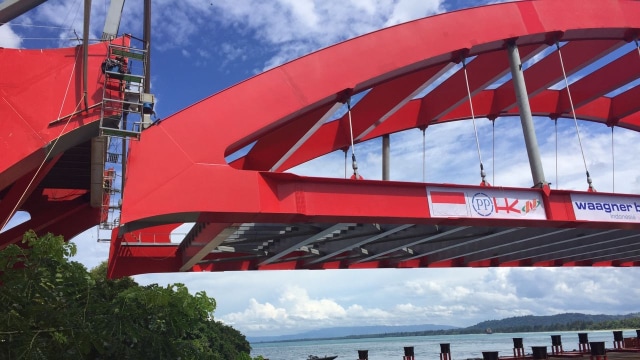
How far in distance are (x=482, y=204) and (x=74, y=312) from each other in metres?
9.20

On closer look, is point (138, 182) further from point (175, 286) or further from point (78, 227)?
point (78, 227)

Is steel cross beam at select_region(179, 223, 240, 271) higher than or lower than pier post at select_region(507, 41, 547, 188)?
lower

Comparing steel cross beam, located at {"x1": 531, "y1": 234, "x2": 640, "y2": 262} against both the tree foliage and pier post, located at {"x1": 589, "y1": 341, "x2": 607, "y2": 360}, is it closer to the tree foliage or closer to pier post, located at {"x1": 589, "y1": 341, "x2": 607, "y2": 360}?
pier post, located at {"x1": 589, "y1": 341, "x2": 607, "y2": 360}

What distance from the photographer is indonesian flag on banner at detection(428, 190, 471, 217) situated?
1235 cm

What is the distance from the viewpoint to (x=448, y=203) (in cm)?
1251

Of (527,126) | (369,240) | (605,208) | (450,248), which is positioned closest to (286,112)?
(369,240)

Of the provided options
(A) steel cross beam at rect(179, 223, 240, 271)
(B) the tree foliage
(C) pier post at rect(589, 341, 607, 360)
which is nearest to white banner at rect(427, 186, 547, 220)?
(A) steel cross beam at rect(179, 223, 240, 271)

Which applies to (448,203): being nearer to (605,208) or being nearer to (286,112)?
(286,112)

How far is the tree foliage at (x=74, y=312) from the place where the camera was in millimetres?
6195

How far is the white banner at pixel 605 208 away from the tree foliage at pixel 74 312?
10117mm

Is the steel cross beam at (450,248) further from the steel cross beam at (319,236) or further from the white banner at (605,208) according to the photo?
the steel cross beam at (319,236)

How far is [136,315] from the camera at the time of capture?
769 centimetres

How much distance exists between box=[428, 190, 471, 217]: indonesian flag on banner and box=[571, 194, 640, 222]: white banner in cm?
343

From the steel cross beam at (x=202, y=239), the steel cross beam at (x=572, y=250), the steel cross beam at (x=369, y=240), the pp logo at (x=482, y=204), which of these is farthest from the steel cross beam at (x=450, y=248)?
the steel cross beam at (x=202, y=239)
